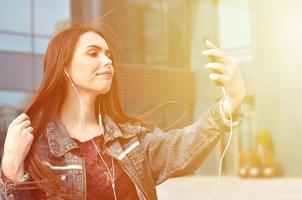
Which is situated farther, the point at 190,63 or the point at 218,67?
the point at 190,63

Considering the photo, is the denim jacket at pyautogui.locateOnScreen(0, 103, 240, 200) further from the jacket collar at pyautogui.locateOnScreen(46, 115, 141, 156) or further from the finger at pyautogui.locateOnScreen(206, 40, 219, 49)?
the finger at pyautogui.locateOnScreen(206, 40, 219, 49)

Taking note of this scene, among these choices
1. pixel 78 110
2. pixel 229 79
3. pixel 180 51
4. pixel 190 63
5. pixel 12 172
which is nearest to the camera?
pixel 229 79

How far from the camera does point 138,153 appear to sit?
1321 millimetres

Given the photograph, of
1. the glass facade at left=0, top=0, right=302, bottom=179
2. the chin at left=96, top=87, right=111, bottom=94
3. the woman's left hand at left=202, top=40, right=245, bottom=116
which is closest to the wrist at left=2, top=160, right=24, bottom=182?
the chin at left=96, top=87, right=111, bottom=94

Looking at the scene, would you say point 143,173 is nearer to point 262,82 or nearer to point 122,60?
point 122,60

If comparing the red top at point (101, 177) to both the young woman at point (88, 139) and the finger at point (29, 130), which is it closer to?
the young woman at point (88, 139)

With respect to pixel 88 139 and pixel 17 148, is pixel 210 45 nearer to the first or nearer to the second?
pixel 88 139

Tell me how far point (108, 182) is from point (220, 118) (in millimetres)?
341

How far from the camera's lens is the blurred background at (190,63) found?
1.72 meters

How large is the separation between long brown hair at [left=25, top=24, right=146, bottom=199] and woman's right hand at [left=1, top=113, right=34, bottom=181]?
0.09 feet

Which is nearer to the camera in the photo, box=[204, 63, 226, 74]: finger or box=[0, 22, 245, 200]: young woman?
box=[204, 63, 226, 74]: finger

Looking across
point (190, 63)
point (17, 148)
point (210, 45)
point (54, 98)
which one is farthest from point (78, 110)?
point (190, 63)

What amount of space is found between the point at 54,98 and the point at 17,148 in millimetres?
171

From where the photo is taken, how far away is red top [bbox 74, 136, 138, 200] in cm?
130
